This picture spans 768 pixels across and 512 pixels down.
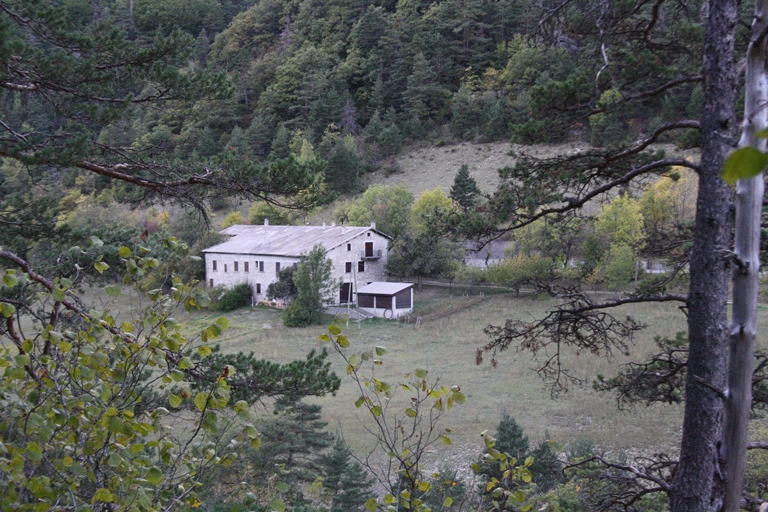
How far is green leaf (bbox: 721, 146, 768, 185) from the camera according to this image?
0.50 meters

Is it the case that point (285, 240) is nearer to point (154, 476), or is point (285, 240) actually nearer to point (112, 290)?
point (112, 290)

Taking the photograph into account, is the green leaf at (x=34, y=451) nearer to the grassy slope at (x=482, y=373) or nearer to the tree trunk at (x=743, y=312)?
the tree trunk at (x=743, y=312)

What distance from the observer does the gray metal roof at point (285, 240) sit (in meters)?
33.9

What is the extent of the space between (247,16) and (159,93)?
84.1 m

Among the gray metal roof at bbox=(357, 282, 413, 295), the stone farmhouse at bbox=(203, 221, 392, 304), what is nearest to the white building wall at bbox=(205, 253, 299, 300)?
Answer: the stone farmhouse at bbox=(203, 221, 392, 304)

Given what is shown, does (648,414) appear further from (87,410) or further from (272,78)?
(272,78)

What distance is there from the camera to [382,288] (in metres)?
32.7

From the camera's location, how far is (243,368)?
6688 mm

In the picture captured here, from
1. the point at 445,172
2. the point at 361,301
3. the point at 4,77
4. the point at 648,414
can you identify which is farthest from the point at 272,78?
the point at 4,77

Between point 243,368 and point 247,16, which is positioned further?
point 247,16

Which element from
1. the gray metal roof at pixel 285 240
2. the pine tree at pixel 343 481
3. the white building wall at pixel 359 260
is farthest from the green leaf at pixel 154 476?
the gray metal roof at pixel 285 240

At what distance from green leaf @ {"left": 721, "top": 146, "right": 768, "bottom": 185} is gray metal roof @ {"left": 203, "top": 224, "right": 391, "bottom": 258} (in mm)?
32241

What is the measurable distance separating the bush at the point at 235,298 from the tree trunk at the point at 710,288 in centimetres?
3140

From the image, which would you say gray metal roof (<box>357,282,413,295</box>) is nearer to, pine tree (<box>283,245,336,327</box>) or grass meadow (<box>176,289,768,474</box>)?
grass meadow (<box>176,289,768,474</box>)
